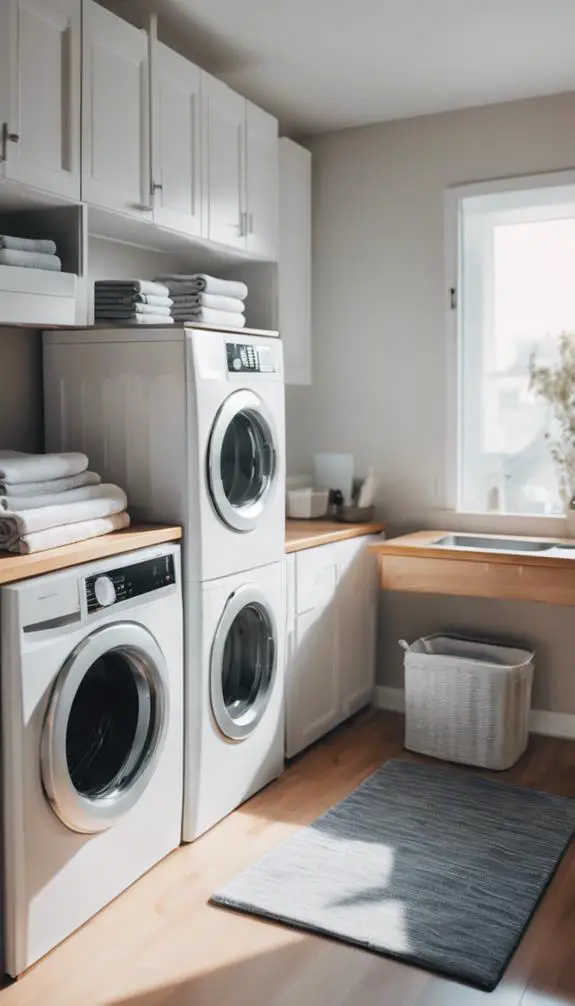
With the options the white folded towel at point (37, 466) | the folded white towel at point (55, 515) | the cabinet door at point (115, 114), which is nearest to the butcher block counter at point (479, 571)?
the folded white towel at point (55, 515)

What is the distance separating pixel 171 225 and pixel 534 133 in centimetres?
159

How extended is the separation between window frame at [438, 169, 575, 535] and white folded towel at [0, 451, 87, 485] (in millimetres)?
1792

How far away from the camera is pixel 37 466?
7.97ft

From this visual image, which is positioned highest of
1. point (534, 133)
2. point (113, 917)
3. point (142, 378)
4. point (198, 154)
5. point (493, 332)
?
point (534, 133)

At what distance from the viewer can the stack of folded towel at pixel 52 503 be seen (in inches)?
87.3

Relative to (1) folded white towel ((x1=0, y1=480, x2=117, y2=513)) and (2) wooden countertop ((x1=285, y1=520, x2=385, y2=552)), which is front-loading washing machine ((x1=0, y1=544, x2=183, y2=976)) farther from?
(2) wooden countertop ((x1=285, y1=520, x2=385, y2=552))

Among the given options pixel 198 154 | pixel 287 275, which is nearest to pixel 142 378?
pixel 198 154

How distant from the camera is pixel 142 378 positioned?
2.71 meters

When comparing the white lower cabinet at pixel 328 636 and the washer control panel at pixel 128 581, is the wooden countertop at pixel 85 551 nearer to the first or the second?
the washer control panel at pixel 128 581

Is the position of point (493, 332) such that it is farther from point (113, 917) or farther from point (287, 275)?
point (113, 917)

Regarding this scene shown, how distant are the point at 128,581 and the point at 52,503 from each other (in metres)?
0.28

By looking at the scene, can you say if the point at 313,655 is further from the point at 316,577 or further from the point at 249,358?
the point at 249,358

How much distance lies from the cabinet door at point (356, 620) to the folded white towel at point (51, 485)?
1.22 m

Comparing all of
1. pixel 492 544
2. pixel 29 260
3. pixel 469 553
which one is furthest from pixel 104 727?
pixel 492 544
